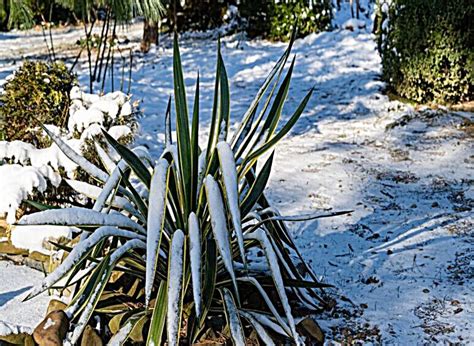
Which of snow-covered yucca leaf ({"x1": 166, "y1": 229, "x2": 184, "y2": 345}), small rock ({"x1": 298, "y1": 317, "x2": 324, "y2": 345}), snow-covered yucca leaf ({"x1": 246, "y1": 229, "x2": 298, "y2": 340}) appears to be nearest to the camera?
snow-covered yucca leaf ({"x1": 166, "y1": 229, "x2": 184, "y2": 345})

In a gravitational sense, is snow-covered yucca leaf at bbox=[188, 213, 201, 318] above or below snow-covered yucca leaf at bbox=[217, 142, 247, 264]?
below

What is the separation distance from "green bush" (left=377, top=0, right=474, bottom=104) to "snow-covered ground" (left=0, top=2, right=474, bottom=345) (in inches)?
11.8

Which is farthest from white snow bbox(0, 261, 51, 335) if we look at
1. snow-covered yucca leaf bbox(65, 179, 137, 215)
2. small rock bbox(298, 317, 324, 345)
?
small rock bbox(298, 317, 324, 345)

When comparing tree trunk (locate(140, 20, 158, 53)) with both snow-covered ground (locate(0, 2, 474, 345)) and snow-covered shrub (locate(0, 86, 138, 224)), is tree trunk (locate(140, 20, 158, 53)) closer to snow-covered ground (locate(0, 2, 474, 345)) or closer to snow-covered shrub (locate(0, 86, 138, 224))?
snow-covered ground (locate(0, 2, 474, 345))

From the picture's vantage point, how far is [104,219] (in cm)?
238

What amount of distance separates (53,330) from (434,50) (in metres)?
5.72

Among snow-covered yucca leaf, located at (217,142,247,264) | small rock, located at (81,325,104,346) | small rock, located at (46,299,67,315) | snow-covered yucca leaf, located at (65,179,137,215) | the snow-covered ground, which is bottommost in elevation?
the snow-covered ground

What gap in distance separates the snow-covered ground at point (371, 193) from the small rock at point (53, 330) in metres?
0.32

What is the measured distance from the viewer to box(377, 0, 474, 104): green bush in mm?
6793

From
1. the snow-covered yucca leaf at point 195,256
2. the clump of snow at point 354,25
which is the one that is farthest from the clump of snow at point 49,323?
the clump of snow at point 354,25

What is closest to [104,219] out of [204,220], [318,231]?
[204,220]

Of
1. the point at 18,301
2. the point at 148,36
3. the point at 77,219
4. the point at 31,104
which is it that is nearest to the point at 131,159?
the point at 77,219

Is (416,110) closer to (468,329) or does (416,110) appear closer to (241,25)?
(468,329)

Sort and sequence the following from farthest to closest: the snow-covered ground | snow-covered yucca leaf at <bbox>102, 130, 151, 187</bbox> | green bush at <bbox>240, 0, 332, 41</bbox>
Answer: green bush at <bbox>240, 0, 332, 41</bbox> → the snow-covered ground → snow-covered yucca leaf at <bbox>102, 130, 151, 187</bbox>
